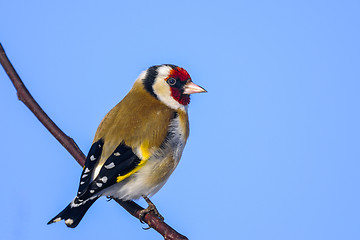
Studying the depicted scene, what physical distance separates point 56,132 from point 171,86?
1.14 meters

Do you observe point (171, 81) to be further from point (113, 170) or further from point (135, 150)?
point (113, 170)

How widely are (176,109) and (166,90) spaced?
0.70 ft

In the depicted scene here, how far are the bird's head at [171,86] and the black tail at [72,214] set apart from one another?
117 cm

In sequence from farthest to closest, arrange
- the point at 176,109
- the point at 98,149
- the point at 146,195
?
the point at 176,109 → the point at 146,195 → the point at 98,149

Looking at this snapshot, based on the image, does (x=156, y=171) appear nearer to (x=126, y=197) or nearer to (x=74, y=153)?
(x=126, y=197)

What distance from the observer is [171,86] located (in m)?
3.85

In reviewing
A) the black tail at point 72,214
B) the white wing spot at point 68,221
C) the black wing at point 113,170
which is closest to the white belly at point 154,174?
the black wing at point 113,170

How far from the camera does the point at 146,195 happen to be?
343 cm

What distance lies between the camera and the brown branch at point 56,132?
277 cm

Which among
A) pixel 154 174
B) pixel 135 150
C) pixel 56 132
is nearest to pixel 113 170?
pixel 135 150

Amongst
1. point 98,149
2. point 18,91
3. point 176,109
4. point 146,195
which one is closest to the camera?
point 18,91

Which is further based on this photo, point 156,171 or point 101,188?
point 156,171

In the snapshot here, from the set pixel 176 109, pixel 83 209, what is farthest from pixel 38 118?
pixel 176 109

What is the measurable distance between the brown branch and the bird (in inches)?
5.6
